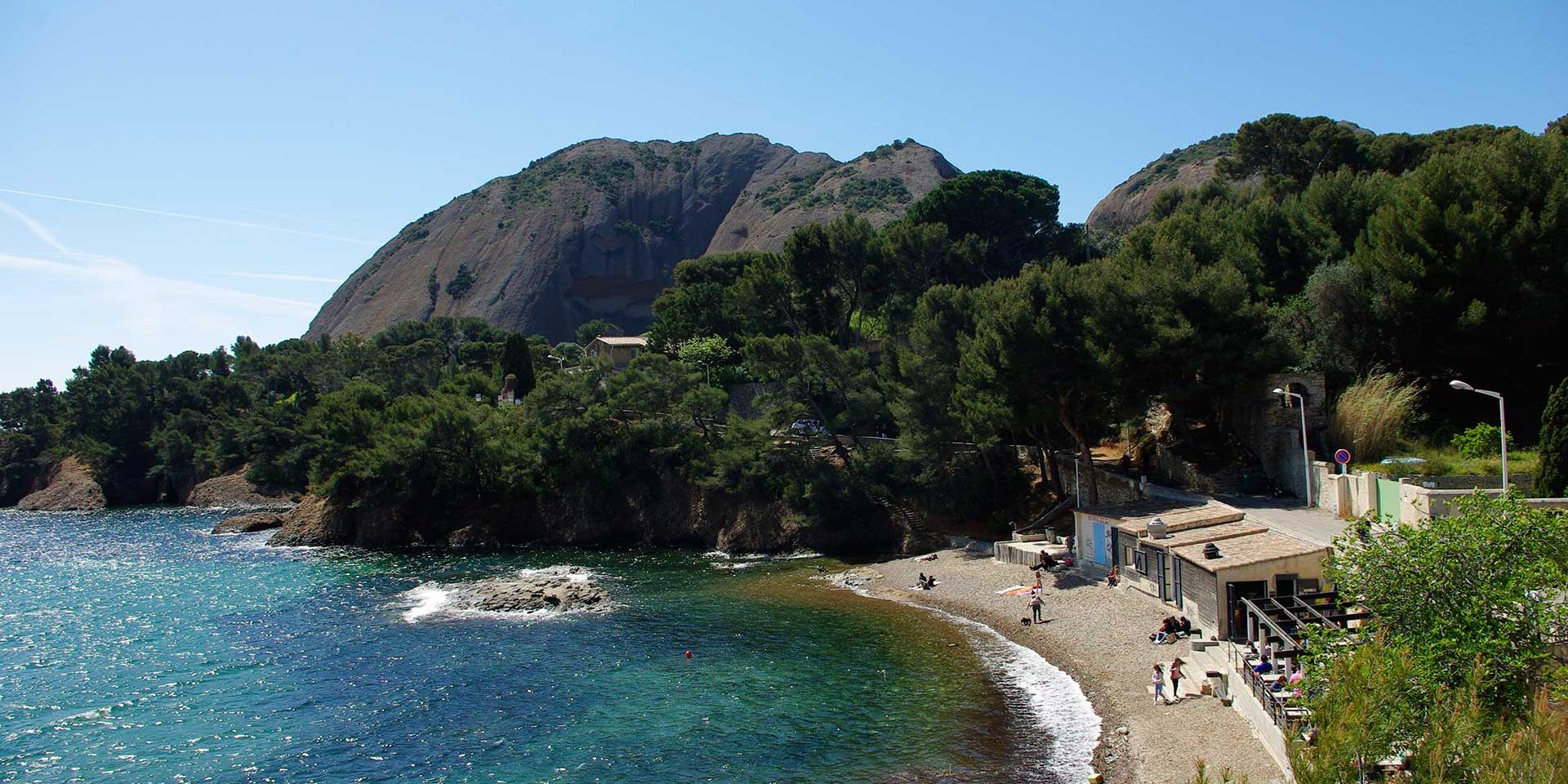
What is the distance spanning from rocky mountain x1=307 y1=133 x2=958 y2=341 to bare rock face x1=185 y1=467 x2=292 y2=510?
65.0m

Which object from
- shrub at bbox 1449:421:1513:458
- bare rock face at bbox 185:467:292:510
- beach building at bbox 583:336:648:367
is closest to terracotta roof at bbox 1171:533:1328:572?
shrub at bbox 1449:421:1513:458

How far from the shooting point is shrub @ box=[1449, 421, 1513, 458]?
110 ft

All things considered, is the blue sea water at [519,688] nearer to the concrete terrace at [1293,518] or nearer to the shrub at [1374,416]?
the concrete terrace at [1293,518]

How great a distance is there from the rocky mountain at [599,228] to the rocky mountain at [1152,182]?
3221cm

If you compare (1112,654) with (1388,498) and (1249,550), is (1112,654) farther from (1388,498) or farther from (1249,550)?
(1388,498)

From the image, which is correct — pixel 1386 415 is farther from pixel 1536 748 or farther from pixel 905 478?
pixel 1536 748

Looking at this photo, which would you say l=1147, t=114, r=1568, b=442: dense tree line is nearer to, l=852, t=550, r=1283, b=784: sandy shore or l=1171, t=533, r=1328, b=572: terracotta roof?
l=1171, t=533, r=1328, b=572: terracotta roof

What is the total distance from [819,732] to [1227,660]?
10.8 metres

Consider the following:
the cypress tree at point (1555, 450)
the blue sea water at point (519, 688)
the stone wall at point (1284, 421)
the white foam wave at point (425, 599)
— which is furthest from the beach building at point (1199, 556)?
the white foam wave at point (425, 599)

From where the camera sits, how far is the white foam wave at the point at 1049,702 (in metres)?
22.0

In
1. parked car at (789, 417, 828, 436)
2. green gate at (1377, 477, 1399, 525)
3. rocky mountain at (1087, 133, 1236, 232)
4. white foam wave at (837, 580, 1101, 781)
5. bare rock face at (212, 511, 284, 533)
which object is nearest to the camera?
white foam wave at (837, 580, 1101, 781)

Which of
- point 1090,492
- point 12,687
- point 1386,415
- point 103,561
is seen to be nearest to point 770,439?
point 1090,492

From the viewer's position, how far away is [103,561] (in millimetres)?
54188

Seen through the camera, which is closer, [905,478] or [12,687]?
[12,687]
